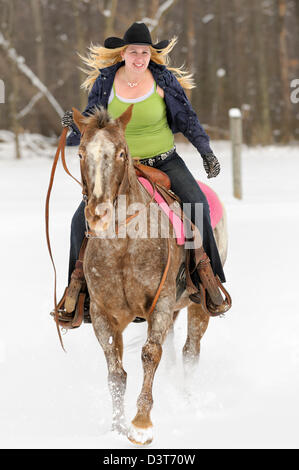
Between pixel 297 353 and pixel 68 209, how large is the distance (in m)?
5.35

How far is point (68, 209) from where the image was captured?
400 inches

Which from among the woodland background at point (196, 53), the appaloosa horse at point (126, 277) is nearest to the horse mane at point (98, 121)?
the appaloosa horse at point (126, 277)

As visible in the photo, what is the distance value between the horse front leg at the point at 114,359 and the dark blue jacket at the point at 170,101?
4.27 ft

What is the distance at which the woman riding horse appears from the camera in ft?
13.7

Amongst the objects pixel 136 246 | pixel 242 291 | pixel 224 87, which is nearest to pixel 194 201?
pixel 136 246

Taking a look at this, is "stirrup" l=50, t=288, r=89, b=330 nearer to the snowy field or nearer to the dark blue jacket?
the snowy field

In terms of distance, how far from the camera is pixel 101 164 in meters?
3.19

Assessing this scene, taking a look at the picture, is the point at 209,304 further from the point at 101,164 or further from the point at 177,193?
the point at 101,164

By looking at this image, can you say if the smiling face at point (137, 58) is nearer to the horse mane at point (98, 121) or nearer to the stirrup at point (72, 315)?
the horse mane at point (98, 121)

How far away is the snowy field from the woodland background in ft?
30.8

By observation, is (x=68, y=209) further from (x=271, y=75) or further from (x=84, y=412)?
(x=271, y=75)

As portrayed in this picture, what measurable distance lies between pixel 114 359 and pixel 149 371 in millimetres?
295

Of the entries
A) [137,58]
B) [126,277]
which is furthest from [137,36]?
[126,277]

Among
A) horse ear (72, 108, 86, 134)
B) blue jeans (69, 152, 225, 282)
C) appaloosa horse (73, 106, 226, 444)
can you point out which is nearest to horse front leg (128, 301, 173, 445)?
appaloosa horse (73, 106, 226, 444)
